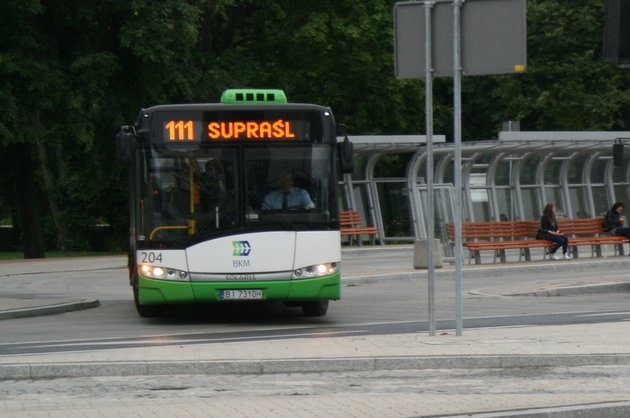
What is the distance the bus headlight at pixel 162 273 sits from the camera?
55.3 ft

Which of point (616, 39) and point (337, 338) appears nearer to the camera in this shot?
point (616, 39)

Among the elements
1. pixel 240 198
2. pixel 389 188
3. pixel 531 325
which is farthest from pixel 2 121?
pixel 531 325

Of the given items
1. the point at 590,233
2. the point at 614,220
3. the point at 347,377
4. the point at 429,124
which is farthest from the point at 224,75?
the point at 347,377

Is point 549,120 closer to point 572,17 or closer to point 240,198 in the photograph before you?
point 572,17

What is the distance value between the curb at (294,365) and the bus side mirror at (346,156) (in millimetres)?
4994

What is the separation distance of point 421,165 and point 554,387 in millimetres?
26375

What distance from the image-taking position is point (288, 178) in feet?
55.9

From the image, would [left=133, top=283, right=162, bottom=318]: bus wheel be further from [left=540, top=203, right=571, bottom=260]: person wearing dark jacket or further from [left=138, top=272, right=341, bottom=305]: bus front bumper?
[left=540, top=203, right=571, bottom=260]: person wearing dark jacket

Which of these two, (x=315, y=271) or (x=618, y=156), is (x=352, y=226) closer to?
(x=618, y=156)

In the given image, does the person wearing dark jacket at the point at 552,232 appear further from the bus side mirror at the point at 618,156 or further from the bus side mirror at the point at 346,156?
the bus side mirror at the point at 346,156

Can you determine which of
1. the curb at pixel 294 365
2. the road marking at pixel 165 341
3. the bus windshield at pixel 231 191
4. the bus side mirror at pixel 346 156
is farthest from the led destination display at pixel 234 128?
the curb at pixel 294 365

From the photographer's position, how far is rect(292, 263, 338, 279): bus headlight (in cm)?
1686

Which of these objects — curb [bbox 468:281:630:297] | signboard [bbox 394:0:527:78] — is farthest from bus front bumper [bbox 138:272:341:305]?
curb [bbox 468:281:630:297]

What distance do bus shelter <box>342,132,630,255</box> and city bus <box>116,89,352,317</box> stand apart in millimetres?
15661
